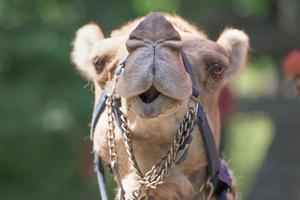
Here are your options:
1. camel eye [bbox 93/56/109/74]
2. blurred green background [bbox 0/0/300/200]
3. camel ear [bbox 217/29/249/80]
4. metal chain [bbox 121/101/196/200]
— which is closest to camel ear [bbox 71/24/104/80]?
camel eye [bbox 93/56/109/74]

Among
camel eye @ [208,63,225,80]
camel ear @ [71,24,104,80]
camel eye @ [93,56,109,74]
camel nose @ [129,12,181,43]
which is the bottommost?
camel nose @ [129,12,181,43]

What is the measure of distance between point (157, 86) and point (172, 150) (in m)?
0.45

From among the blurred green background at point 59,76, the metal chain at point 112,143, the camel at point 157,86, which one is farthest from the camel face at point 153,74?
the blurred green background at point 59,76

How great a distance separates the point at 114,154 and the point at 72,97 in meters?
5.68

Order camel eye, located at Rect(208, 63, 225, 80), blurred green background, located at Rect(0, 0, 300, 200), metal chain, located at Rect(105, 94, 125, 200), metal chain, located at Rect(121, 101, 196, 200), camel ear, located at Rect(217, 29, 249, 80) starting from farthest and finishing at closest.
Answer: blurred green background, located at Rect(0, 0, 300, 200) < camel ear, located at Rect(217, 29, 249, 80) < camel eye, located at Rect(208, 63, 225, 80) < metal chain, located at Rect(105, 94, 125, 200) < metal chain, located at Rect(121, 101, 196, 200)

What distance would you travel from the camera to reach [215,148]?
446 centimetres

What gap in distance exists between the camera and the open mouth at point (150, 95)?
3.79m

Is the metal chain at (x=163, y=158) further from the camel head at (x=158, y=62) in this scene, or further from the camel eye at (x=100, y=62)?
the camel eye at (x=100, y=62)

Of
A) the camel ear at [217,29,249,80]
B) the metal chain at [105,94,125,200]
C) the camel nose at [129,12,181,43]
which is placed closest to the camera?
the camel nose at [129,12,181,43]

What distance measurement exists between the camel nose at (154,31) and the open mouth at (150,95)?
18 centimetres

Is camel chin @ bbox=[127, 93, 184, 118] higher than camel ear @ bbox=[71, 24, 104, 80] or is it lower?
lower

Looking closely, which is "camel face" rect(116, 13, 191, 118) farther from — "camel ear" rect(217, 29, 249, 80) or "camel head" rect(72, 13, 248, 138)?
"camel ear" rect(217, 29, 249, 80)

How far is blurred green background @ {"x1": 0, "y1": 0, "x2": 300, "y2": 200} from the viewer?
9750mm

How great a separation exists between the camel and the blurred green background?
12.7 feet
